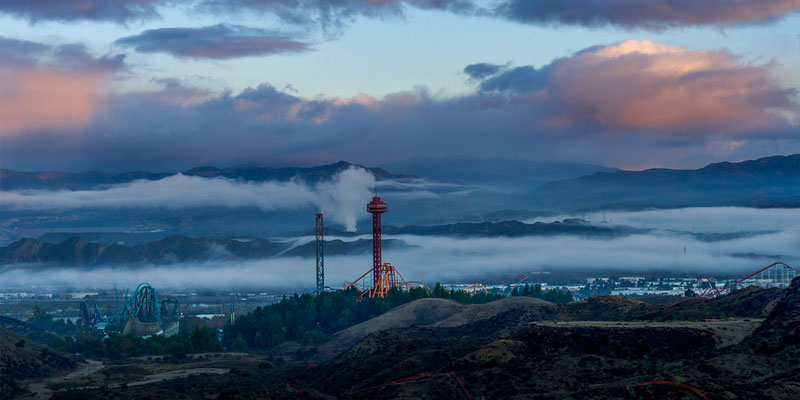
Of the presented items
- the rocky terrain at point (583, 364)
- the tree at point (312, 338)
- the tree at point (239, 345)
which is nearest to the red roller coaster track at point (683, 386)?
the rocky terrain at point (583, 364)

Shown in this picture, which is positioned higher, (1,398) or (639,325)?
(639,325)

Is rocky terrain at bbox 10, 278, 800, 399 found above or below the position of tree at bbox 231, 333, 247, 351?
above

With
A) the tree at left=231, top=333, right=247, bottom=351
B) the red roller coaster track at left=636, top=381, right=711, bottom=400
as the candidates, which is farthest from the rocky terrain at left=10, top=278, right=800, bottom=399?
the tree at left=231, top=333, right=247, bottom=351

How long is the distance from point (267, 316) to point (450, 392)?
130085mm

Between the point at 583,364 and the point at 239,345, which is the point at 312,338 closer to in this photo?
the point at 239,345

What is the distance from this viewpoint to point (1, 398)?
9112 centimetres

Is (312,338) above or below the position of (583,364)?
below

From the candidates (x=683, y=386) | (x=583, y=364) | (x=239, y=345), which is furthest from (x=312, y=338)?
(x=683, y=386)

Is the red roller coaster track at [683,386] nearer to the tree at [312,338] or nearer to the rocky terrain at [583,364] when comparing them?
the rocky terrain at [583,364]

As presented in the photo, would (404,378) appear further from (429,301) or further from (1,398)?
(429,301)

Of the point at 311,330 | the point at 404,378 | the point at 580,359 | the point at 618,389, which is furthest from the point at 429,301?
the point at 618,389

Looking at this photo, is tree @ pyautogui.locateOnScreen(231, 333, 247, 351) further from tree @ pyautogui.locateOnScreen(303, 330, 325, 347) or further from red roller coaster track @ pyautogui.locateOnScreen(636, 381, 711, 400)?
red roller coaster track @ pyautogui.locateOnScreen(636, 381, 711, 400)

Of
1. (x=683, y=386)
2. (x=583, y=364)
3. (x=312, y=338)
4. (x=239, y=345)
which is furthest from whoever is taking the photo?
(x=312, y=338)

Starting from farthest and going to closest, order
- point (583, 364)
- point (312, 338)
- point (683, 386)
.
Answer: point (312, 338), point (583, 364), point (683, 386)
